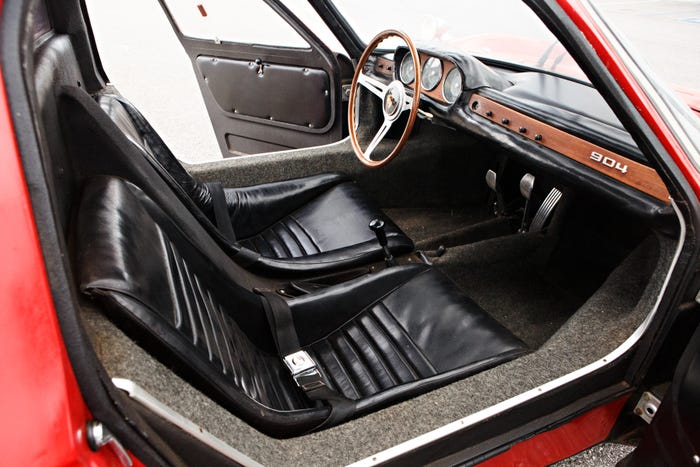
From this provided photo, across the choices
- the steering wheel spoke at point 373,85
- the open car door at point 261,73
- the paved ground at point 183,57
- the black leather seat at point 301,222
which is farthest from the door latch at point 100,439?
the paved ground at point 183,57

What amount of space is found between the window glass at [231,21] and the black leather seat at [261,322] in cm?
138

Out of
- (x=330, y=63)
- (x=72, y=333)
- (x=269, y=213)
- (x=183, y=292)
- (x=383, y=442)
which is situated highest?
(x=330, y=63)

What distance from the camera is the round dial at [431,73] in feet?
6.00

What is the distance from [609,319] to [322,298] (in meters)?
0.71

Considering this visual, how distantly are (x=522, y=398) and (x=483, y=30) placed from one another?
189cm

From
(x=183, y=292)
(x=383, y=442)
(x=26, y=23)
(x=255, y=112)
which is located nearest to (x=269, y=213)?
(x=255, y=112)

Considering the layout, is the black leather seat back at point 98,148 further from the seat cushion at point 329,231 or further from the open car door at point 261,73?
the open car door at point 261,73

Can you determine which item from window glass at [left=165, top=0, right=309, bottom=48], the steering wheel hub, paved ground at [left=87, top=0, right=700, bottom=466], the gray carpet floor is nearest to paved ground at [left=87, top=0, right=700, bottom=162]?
paved ground at [left=87, top=0, right=700, bottom=466]

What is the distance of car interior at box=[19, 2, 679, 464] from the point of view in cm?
78

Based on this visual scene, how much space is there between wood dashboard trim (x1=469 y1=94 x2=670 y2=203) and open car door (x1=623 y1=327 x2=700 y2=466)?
0.34m

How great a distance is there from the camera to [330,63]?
215 centimetres

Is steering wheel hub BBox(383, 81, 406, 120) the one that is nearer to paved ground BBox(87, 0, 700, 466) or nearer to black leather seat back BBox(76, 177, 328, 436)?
paved ground BBox(87, 0, 700, 466)

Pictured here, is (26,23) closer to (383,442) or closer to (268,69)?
(383,442)

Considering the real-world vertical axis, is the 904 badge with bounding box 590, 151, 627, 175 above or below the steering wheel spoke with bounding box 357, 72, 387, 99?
below
